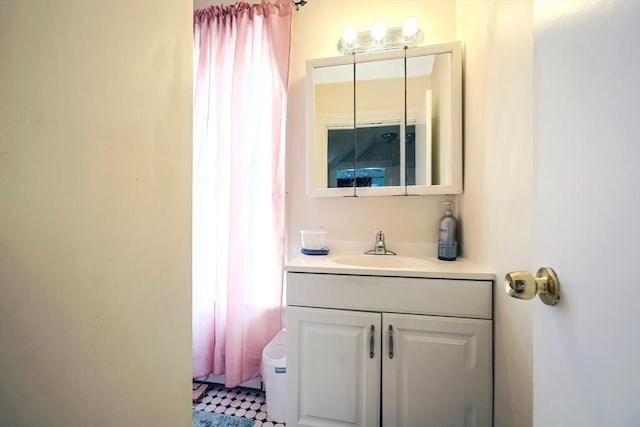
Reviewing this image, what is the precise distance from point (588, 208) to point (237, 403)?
171cm

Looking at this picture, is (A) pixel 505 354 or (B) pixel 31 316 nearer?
(B) pixel 31 316

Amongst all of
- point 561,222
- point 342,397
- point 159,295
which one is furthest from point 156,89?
point 342,397

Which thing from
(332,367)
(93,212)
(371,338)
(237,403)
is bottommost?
(237,403)

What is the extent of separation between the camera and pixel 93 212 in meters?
0.38

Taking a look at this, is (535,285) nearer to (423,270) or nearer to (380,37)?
(423,270)

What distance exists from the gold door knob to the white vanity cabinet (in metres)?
0.59

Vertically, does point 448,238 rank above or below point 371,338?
above

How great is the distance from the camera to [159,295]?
494mm

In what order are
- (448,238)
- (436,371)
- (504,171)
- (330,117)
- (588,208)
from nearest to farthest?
(588,208) → (504,171) → (436,371) → (448,238) → (330,117)

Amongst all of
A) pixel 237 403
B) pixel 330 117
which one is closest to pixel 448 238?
pixel 330 117

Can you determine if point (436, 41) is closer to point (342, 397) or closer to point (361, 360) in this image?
point (361, 360)

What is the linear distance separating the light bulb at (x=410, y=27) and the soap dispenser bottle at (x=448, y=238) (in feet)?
3.19

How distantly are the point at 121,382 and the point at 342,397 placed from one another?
91 cm

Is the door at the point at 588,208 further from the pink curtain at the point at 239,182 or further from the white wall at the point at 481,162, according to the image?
the pink curtain at the point at 239,182
